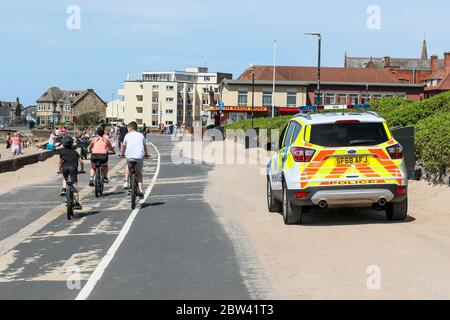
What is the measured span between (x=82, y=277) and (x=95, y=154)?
10.3 m

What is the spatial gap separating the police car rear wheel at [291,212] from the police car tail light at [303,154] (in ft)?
2.25

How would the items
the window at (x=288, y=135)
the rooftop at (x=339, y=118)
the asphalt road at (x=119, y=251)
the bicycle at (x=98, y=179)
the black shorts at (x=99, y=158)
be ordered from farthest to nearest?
the black shorts at (x=99, y=158), the bicycle at (x=98, y=179), the window at (x=288, y=135), the rooftop at (x=339, y=118), the asphalt road at (x=119, y=251)

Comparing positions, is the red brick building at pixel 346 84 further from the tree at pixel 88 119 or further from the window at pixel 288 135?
the window at pixel 288 135

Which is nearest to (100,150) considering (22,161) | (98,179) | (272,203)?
(98,179)

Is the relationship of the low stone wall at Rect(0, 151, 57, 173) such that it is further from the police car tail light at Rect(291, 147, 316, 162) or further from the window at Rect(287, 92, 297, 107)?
the window at Rect(287, 92, 297, 107)

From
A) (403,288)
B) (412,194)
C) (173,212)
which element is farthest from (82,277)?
(412,194)

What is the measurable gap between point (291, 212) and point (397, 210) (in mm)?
1813

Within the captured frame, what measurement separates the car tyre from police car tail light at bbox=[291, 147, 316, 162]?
6.02ft

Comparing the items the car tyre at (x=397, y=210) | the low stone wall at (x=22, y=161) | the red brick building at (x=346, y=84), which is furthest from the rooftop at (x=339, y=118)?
the red brick building at (x=346, y=84)

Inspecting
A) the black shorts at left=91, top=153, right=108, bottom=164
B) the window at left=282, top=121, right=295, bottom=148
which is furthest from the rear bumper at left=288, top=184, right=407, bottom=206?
the black shorts at left=91, top=153, right=108, bottom=164

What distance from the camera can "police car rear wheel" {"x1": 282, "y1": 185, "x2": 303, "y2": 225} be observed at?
11.4 metres

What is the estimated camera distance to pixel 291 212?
1143cm

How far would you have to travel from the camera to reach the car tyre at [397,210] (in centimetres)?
1149
